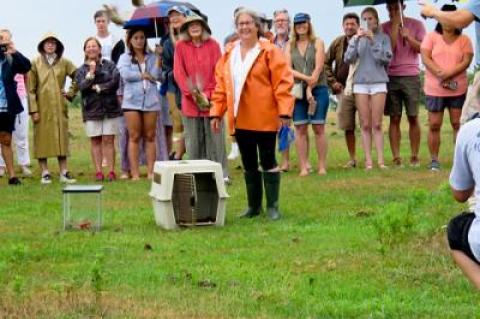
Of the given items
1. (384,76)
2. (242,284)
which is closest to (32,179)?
(384,76)

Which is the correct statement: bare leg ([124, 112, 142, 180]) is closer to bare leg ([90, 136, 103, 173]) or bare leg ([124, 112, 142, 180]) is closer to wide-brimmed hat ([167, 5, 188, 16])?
bare leg ([90, 136, 103, 173])

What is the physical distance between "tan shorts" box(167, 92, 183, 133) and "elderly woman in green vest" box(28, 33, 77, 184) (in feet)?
4.21

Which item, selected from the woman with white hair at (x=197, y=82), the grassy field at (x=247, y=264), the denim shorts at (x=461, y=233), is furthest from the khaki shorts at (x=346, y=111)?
the denim shorts at (x=461, y=233)

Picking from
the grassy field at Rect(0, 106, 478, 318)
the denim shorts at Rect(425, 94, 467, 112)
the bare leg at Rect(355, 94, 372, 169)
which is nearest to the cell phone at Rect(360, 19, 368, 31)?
the bare leg at Rect(355, 94, 372, 169)

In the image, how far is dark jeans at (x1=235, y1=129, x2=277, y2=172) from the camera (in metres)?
11.2

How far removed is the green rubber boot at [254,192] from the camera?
1150 cm

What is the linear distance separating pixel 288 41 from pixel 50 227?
224 inches

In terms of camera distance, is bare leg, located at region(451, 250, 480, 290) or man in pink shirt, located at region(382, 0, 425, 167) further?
man in pink shirt, located at region(382, 0, 425, 167)

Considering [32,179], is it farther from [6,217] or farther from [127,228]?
[127,228]

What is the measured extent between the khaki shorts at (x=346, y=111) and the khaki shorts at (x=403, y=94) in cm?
50

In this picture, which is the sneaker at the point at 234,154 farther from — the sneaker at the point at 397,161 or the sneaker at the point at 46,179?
the sneaker at the point at 46,179

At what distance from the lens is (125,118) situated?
15547mm

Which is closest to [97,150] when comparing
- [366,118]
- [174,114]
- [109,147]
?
[109,147]

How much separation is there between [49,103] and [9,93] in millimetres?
718
